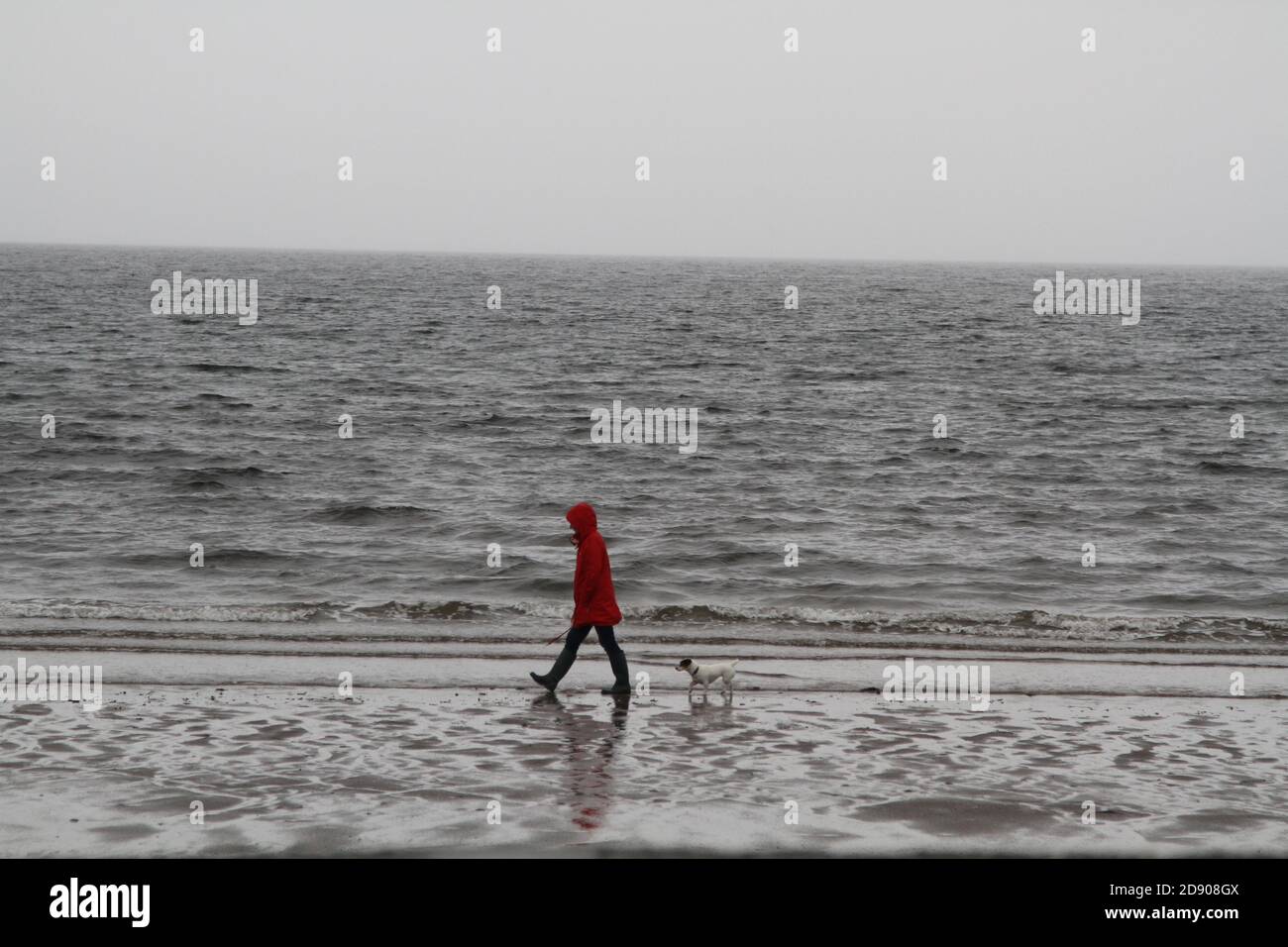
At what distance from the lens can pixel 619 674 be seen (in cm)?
1148

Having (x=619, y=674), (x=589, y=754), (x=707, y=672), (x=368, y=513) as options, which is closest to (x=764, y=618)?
(x=707, y=672)

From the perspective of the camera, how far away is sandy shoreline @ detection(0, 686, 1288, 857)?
7617 mm

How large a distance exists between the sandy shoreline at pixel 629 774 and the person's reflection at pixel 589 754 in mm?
28

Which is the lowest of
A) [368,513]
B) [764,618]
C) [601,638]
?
[764,618]

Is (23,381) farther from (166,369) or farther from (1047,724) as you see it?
(1047,724)

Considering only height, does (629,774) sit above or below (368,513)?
below

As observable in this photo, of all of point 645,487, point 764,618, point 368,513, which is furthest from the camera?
point 645,487

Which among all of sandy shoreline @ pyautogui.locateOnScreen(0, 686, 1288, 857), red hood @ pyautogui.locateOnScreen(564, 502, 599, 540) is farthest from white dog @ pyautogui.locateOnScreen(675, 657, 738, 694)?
red hood @ pyautogui.locateOnScreen(564, 502, 599, 540)

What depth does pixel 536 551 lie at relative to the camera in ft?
66.4

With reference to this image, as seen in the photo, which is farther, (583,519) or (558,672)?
(558,672)

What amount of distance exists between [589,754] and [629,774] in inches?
24.4

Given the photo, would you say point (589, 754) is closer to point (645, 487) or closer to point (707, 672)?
point (707, 672)

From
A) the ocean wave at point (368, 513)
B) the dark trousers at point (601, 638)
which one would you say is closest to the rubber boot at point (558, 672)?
the dark trousers at point (601, 638)
